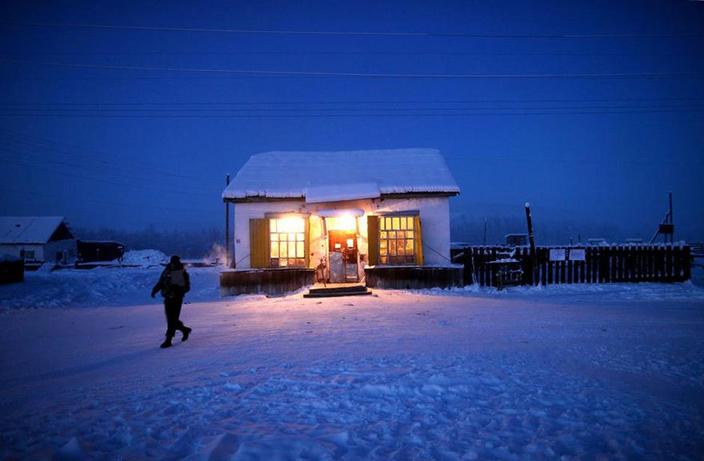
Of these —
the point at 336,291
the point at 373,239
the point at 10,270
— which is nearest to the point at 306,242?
the point at 336,291

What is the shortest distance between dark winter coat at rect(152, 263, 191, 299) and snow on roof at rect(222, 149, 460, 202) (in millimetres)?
6722

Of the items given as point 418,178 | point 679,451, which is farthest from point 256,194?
point 679,451

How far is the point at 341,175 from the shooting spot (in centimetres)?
1488

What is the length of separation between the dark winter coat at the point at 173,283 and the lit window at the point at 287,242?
22.4 ft

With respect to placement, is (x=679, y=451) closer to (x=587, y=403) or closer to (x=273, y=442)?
(x=587, y=403)

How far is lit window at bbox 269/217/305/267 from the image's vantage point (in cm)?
1366

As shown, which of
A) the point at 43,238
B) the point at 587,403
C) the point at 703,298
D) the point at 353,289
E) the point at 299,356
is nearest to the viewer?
the point at 587,403

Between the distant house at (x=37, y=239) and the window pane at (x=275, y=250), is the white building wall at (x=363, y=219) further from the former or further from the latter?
the distant house at (x=37, y=239)

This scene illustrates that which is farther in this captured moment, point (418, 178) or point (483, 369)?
point (418, 178)

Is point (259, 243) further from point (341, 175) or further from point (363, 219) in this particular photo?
point (341, 175)

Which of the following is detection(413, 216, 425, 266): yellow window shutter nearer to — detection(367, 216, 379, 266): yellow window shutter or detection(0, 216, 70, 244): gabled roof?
detection(367, 216, 379, 266): yellow window shutter

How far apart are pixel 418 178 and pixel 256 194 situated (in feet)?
21.0

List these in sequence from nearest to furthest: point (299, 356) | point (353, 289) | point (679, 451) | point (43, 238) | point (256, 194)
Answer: point (679, 451), point (299, 356), point (353, 289), point (256, 194), point (43, 238)

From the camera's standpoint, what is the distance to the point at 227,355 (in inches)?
219
